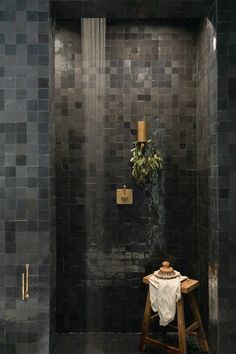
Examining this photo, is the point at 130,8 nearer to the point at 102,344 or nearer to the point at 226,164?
the point at 226,164

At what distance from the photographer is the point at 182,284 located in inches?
119

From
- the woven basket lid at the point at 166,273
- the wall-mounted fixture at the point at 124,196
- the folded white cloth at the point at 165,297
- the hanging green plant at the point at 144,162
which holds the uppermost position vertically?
the hanging green plant at the point at 144,162

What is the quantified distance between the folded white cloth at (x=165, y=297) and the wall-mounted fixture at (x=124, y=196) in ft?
2.70

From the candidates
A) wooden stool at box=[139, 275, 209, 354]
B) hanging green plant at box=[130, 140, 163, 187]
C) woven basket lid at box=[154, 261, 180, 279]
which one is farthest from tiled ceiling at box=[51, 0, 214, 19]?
wooden stool at box=[139, 275, 209, 354]

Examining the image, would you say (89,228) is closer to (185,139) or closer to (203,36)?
(185,139)

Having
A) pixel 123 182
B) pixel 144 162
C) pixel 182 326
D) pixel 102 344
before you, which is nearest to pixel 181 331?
pixel 182 326

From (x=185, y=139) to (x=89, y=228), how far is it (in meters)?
1.31

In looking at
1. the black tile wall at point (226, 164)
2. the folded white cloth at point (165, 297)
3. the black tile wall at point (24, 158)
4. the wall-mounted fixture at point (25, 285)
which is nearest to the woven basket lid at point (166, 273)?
the folded white cloth at point (165, 297)

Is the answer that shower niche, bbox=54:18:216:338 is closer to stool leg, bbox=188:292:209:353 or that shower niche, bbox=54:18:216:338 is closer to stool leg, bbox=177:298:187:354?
stool leg, bbox=188:292:209:353

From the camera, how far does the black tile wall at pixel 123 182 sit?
3.44 m

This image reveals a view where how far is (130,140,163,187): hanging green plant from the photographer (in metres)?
3.37

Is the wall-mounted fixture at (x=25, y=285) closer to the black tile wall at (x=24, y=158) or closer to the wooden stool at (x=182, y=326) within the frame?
the black tile wall at (x=24, y=158)

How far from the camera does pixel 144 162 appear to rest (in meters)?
3.37

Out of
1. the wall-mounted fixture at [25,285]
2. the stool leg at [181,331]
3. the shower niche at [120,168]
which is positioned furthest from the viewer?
the shower niche at [120,168]
